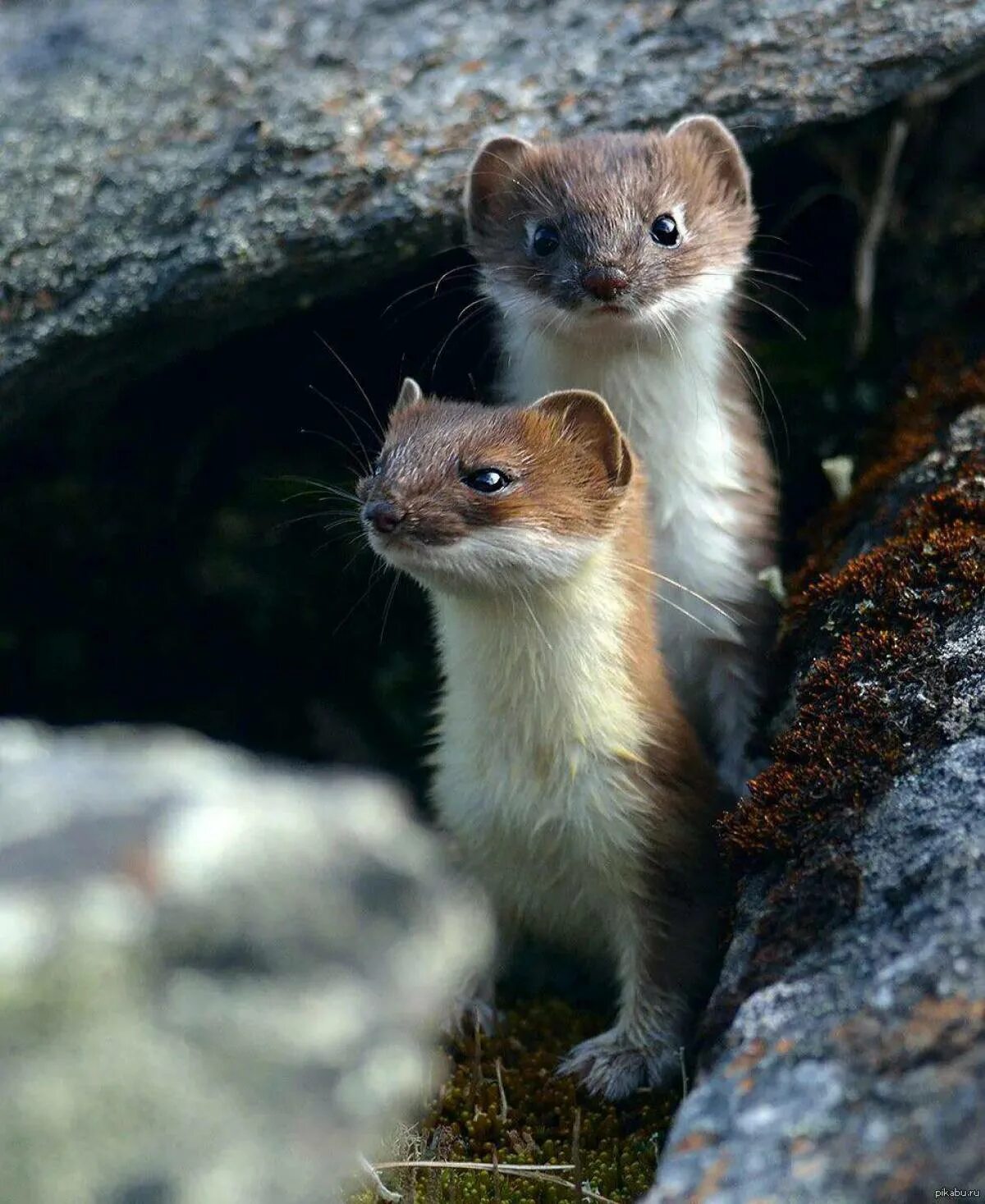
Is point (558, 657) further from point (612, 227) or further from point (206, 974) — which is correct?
point (206, 974)

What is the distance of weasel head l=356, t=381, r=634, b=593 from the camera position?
3178 mm

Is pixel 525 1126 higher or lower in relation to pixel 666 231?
lower

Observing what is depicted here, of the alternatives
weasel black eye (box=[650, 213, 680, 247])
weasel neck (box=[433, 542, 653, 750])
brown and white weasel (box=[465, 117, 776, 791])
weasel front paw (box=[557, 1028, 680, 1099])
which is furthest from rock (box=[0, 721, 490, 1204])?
weasel black eye (box=[650, 213, 680, 247])

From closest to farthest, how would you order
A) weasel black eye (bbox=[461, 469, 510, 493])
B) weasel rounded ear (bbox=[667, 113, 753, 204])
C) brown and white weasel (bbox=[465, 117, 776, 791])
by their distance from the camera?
weasel black eye (bbox=[461, 469, 510, 493]), brown and white weasel (bbox=[465, 117, 776, 791]), weasel rounded ear (bbox=[667, 113, 753, 204])

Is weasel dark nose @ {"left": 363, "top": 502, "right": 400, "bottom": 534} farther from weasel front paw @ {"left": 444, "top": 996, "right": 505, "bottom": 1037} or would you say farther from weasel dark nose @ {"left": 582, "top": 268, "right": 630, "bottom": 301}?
weasel front paw @ {"left": 444, "top": 996, "right": 505, "bottom": 1037}

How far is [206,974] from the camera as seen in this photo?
400 centimetres

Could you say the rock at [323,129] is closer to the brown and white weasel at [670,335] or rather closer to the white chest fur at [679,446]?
the brown and white weasel at [670,335]

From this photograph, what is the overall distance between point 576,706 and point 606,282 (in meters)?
1.18

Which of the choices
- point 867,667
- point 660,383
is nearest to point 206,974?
point 867,667

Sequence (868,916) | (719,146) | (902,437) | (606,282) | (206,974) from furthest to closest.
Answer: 1. (902,437)
2. (719,146)
3. (206,974)
4. (606,282)
5. (868,916)

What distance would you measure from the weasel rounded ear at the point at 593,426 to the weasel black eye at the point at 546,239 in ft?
2.57

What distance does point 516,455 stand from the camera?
3.36m

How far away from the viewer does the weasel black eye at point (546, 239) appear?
13.1 ft

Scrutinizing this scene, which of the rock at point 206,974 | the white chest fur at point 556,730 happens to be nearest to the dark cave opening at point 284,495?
the rock at point 206,974
